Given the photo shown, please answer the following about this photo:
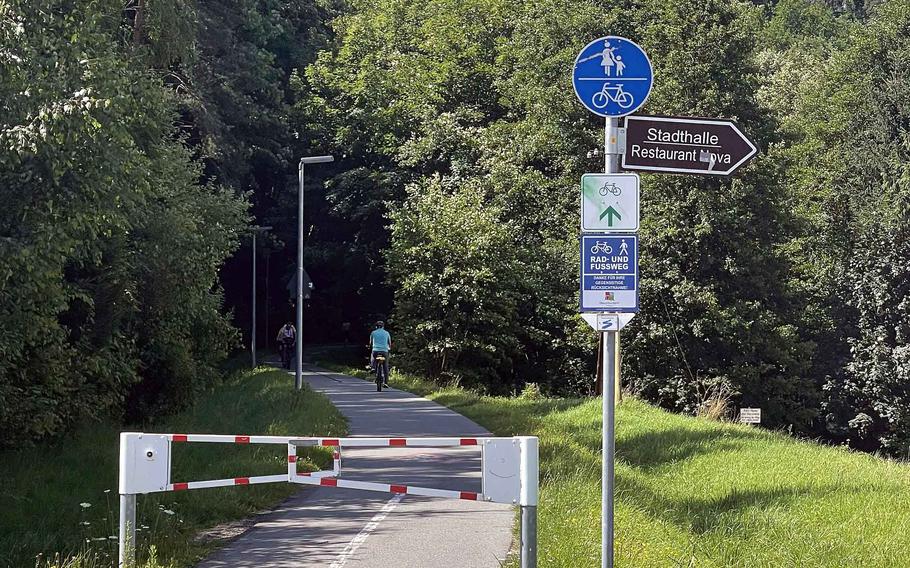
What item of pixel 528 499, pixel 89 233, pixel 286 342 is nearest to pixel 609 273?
pixel 528 499

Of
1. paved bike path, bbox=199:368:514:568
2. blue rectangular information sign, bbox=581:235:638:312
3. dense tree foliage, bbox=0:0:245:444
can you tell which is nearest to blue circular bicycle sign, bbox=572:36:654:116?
blue rectangular information sign, bbox=581:235:638:312

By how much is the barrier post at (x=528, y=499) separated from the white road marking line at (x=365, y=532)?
2.60 meters

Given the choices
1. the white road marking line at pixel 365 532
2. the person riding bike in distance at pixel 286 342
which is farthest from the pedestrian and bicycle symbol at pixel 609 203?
the person riding bike in distance at pixel 286 342

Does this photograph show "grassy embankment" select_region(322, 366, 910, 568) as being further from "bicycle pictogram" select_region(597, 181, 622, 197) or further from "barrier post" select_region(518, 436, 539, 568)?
"bicycle pictogram" select_region(597, 181, 622, 197)

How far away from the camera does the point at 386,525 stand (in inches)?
416

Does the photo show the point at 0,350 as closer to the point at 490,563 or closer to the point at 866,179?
the point at 490,563

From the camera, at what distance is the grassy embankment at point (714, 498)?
9.21 m

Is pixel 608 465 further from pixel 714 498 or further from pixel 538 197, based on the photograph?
pixel 538 197

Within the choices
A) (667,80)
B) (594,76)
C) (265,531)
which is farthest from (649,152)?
(667,80)

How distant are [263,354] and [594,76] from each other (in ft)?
164

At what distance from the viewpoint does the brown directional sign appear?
21.8 feet

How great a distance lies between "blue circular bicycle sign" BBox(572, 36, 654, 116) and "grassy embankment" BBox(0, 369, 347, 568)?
14.2 feet

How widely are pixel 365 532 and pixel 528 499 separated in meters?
4.03

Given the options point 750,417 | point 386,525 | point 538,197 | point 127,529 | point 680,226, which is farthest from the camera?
point 538,197
